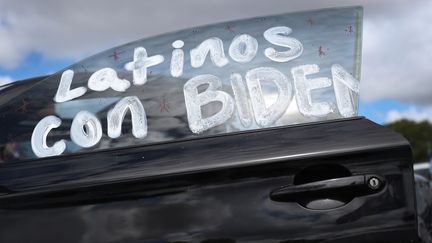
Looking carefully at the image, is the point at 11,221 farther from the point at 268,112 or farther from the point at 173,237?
the point at 268,112

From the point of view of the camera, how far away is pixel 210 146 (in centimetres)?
192

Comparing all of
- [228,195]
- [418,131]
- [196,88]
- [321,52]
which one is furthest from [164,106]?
[418,131]

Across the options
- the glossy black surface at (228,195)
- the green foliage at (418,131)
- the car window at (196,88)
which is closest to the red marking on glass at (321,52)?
the car window at (196,88)

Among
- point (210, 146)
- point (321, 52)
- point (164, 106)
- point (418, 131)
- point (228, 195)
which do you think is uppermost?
point (418, 131)

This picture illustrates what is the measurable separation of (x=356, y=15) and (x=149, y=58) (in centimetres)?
80

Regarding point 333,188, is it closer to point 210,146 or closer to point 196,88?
point 210,146

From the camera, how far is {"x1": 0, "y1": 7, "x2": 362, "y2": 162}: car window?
202 cm

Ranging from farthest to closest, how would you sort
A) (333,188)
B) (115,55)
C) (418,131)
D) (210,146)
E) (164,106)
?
1. (418,131)
2. (115,55)
3. (164,106)
4. (210,146)
5. (333,188)

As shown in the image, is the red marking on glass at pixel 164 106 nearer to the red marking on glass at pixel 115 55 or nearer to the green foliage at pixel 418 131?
the red marking on glass at pixel 115 55

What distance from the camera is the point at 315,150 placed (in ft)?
5.93

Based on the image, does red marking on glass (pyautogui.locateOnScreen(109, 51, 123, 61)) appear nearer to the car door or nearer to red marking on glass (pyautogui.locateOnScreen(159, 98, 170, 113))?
the car door

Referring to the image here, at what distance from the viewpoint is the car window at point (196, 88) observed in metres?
2.02

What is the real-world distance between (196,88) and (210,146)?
274 millimetres

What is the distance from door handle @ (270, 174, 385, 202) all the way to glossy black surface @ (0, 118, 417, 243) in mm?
16
